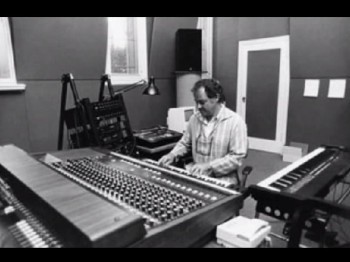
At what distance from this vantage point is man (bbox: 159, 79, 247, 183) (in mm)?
2027

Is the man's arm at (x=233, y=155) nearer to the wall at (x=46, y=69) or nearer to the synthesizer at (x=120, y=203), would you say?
the synthesizer at (x=120, y=203)

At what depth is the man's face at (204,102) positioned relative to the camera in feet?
6.79

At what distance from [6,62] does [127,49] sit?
179 cm

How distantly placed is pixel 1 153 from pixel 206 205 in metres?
1.15

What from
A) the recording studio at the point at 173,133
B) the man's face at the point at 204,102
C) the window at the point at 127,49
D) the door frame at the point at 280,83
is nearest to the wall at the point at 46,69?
the recording studio at the point at 173,133

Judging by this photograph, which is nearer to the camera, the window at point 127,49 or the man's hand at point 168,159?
the man's hand at point 168,159

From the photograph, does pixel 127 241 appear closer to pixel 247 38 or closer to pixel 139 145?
pixel 139 145

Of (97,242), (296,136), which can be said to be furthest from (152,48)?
(97,242)

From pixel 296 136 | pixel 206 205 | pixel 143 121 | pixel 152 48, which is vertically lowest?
pixel 296 136

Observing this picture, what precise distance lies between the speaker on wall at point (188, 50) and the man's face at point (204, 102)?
2.46m

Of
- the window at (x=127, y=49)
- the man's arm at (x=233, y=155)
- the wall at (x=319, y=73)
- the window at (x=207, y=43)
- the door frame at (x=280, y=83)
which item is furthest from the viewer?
the window at (x=207, y=43)

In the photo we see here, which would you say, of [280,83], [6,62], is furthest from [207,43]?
[6,62]

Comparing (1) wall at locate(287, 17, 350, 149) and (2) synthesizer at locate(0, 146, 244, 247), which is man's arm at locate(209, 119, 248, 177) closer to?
(2) synthesizer at locate(0, 146, 244, 247)

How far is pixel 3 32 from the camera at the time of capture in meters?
2.97
